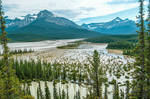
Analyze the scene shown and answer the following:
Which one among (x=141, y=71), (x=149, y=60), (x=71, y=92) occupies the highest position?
(x=149, y=60)

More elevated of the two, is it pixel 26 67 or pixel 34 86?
pixel 26 67

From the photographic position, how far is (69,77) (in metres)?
82.4

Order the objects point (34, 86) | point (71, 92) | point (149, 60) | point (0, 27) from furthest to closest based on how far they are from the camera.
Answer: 1. point (34, 86)
2. point (71, 92)
3. point (0, 27)
4. point (149, 60)

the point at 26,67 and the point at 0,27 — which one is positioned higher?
the point at 0,27

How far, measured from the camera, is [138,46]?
19984 mm

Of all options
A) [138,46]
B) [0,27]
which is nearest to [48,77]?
[0,27]

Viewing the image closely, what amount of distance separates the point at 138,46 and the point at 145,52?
4.52 feet

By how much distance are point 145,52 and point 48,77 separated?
72.1 meters

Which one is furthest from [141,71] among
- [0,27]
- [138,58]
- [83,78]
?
[83,78]

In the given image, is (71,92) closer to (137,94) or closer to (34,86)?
(34,86)

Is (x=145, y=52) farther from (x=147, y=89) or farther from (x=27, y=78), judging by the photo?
(x=27, y=78)

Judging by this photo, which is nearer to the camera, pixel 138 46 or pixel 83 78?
pixel 138 46

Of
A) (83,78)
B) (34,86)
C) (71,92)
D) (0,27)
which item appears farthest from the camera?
(83,78)

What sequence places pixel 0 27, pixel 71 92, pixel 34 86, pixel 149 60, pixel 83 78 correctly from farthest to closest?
pixel 83 78 → pixel 34 86 → pixel 71 92 → pixel 0 27 → pixel 149 60
